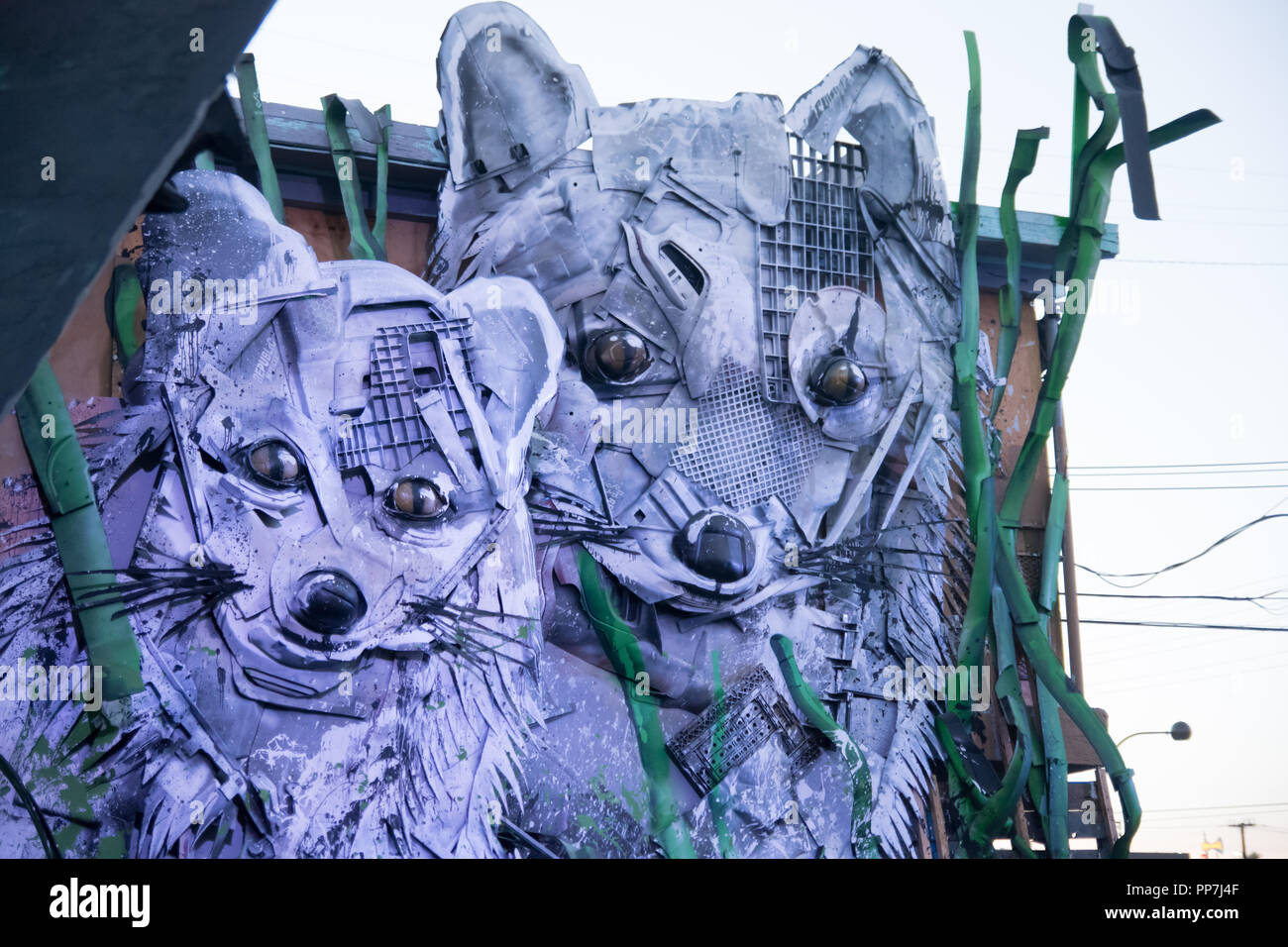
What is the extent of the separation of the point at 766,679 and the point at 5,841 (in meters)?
1.75

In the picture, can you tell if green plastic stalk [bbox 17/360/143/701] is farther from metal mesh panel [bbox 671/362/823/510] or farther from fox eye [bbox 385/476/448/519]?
metal mesh panel [bbox 671/362/823/510]

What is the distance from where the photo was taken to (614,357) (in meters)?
3.38

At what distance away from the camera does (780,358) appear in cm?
356

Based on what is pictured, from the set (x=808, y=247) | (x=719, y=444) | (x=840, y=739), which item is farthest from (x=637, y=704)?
(x=808, y=247)

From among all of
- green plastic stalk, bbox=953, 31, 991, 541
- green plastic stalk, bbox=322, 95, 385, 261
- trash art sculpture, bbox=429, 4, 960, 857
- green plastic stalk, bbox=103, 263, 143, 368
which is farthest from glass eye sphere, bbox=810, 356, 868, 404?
green plastic stalk, bbox=103, 263, 143, 368

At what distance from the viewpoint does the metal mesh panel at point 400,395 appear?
10.4 ft

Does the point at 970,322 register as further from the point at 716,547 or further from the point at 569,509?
the point at 569,509

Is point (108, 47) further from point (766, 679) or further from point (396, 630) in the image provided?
point (766, 679)

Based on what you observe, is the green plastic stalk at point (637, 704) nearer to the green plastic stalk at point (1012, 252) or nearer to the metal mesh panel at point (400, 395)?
the metal mesh panel at point (400, 395)

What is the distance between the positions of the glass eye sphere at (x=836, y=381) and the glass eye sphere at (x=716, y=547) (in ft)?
1.35

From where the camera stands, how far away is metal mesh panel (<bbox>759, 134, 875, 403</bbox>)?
140 inches

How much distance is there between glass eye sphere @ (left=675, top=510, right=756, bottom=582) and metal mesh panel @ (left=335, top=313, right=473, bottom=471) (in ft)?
2.03

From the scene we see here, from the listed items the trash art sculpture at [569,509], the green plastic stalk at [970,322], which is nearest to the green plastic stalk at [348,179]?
the trash art sculpture at [569,509]
